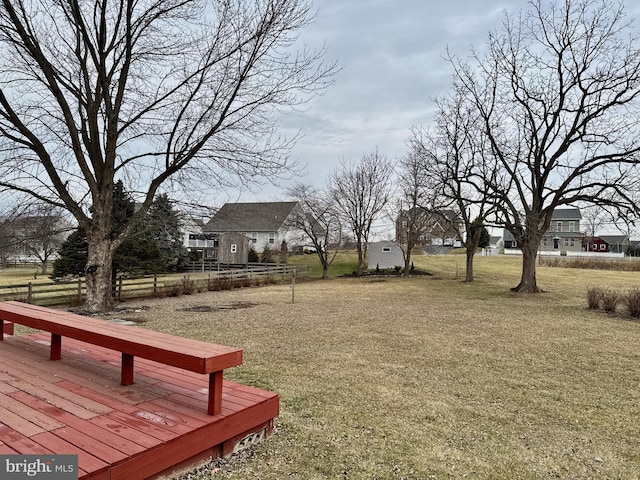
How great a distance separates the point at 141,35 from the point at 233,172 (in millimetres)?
4356

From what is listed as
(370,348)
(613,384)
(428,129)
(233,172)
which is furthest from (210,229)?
(613,384)

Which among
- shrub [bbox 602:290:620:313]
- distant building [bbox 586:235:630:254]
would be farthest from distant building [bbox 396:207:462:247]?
distant building [bbox 586:235:630:254]

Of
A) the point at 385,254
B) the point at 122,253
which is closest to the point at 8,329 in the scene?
the point at 122,253

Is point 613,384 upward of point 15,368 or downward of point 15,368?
downward

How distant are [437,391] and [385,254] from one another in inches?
1123

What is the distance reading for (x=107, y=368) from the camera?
414 centimetres

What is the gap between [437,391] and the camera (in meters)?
4.96

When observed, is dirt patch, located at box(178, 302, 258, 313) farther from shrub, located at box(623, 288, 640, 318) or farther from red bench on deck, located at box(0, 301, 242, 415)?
shrub, located at box(623, 288, 640, 318)

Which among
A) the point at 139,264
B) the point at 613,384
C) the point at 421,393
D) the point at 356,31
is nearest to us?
the point at 421,393

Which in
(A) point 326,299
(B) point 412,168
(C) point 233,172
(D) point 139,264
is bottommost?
(A) point 326,299

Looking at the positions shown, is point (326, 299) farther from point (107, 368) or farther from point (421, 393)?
point (107, 368)

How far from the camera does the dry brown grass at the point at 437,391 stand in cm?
320

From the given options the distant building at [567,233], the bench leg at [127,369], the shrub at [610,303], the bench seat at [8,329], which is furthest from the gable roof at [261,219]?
the bench leg at [127,369]

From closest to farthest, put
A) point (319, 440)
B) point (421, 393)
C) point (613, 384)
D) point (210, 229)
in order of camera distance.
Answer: point (319, 440)
point (421, 393)
point (613, 384)
point (210, 229)
